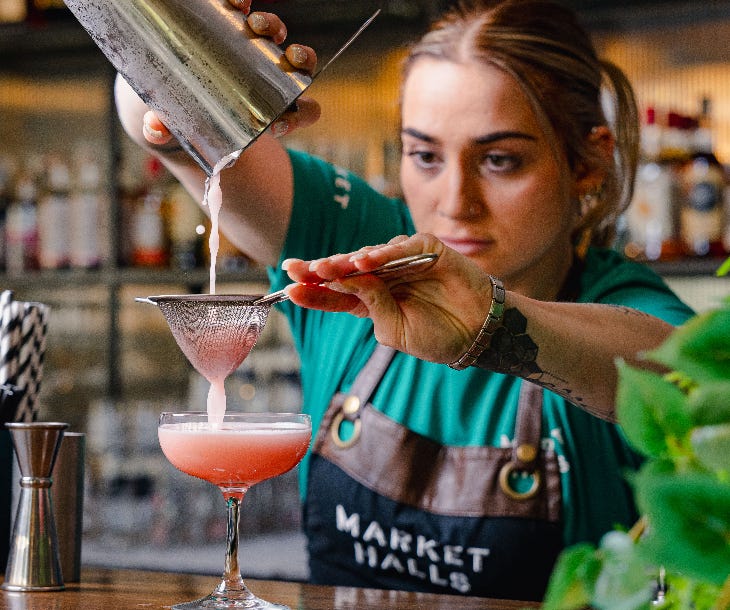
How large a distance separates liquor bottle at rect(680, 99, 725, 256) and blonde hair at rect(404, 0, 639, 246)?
757mm

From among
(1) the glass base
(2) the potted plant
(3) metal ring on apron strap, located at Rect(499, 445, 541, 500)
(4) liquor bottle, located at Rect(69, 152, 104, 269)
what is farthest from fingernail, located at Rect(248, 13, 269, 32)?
(4) liquor bottle, located at Rect(69, 152, 104, 269)

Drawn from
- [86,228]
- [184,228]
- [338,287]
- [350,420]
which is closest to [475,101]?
[350,420]

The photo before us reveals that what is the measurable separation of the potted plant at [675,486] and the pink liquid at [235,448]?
36.7 inches

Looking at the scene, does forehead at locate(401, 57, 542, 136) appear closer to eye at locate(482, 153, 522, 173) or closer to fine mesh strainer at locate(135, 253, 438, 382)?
eye at locate(482, 153, 522, 173)

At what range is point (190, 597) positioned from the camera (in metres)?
1.27

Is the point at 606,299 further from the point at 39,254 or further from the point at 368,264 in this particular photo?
the point at 39,254

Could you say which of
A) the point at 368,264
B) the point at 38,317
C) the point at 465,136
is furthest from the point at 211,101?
the point at 465,136

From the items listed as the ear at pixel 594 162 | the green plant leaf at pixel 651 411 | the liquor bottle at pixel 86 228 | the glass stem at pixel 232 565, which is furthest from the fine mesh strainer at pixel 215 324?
the liquor bottle at pixel 86 228

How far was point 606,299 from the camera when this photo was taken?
170 cm

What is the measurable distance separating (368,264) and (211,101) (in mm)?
324

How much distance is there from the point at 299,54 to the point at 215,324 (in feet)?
1.15

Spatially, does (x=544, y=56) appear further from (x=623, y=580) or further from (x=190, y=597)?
(x=623, y=580)

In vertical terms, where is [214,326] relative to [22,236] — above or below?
below

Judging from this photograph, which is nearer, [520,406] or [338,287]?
[338,287]
